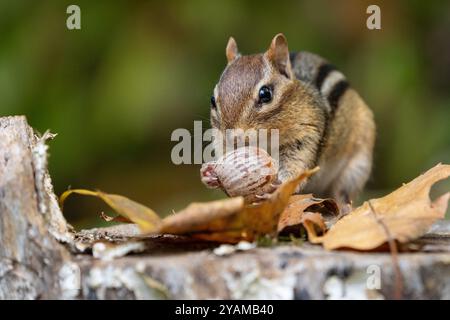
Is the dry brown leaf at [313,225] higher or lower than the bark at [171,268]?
higher

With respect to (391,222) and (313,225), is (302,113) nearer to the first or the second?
(313,225)

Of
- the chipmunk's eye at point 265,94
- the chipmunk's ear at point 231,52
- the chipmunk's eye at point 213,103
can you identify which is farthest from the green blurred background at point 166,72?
the chipmunk's eye at point 265,94

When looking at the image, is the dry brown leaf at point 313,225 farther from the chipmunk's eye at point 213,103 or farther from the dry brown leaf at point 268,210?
the chipmunk's eye at point 213,103

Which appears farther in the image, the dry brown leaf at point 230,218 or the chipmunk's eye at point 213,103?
the chipmunk's eye at point 213,103

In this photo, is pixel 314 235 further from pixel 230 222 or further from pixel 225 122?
pixel 225 122

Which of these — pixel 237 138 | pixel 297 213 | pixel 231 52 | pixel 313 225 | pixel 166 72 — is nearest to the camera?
pixel 313 225

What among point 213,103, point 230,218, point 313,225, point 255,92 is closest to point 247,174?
point 313,225
